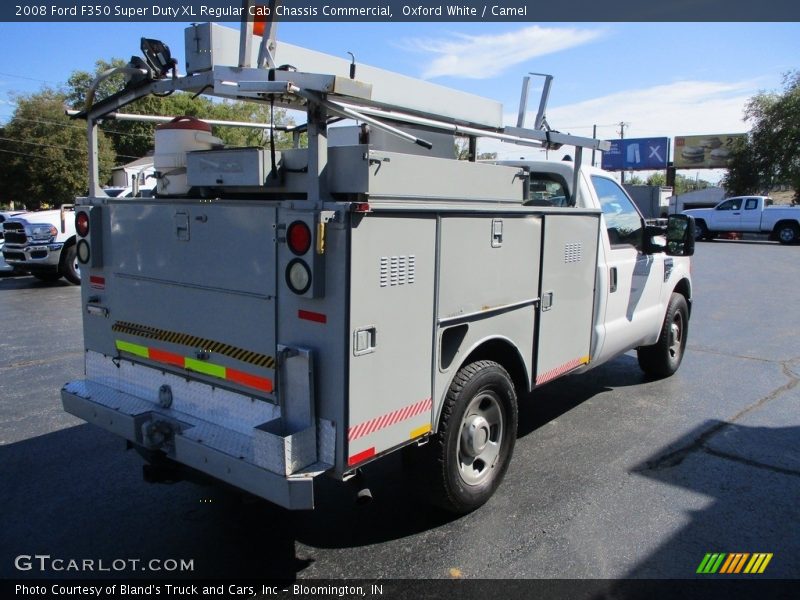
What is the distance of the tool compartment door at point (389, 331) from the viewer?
289 cm

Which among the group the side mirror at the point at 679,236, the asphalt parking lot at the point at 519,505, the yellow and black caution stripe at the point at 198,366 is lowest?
the asphalt parking lot at the point at 519,505

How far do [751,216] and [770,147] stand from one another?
1793cm

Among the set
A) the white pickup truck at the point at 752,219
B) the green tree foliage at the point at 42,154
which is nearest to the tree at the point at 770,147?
the white pickup truck at the point at 752,219

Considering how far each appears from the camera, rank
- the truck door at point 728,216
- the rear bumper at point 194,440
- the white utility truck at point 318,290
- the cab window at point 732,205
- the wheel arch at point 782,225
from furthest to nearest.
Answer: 1. the cab window at point 732,205
2. the truck door at point 728,216
3. the wheel arch at point 782,225
4. the white utility truck at point 318,290
5. the rear bumper at point 194,440

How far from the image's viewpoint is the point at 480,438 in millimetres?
3818

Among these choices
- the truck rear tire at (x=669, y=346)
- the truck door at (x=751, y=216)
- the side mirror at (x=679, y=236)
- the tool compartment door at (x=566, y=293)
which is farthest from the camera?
the truck door at (x=751, y=216)

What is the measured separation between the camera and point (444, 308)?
3396 millimetres

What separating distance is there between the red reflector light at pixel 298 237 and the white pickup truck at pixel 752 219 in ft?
95.4

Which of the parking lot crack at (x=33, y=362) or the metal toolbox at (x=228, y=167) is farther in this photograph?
the parking lot crack at (x=33, y=362)

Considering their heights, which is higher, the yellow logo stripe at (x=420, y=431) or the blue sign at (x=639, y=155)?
the blue sign at (x=639, y=155)

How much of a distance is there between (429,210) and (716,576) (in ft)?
7.93

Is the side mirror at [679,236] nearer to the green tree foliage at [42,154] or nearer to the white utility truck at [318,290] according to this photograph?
the white utility truck at [318,290]

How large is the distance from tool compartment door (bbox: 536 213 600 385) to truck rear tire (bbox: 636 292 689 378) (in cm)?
198
